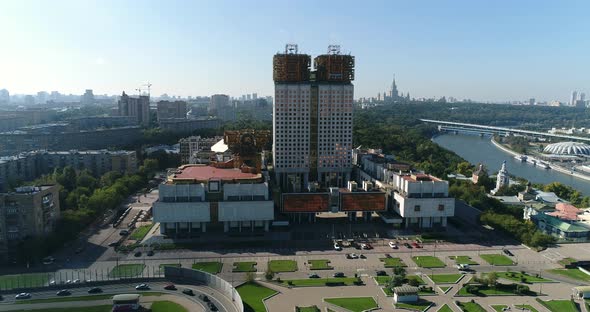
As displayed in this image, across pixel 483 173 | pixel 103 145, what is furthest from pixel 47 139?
pixel 483 173

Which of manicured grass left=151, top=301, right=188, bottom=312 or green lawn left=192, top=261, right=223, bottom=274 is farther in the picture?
green lawn left=192, top=261, right=223, bottom=274

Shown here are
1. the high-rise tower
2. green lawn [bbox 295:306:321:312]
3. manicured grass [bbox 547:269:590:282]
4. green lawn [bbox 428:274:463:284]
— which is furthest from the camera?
the high-rise tower

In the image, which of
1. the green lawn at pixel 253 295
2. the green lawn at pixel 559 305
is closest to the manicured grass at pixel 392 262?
the green lawn at pixel 559 305

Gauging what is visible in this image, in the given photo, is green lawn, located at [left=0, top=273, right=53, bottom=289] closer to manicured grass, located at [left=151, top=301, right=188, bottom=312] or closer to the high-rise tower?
manicured grass, located at [left=151, top=301, right=188, bottom=312]

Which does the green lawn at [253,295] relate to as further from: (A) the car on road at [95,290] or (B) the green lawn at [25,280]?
(B) the green lawn at [25,280]

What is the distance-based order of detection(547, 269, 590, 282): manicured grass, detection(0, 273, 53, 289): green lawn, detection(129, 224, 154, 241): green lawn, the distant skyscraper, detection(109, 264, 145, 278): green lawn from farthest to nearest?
the distant skyscraper → detection(129, 224, 154, 241): green lawn → detection(547, 269, 590, 282): manicured grass → detection(109, 264, 145, 278): green lawn → detection(0, 273, 53, 289): green lawn

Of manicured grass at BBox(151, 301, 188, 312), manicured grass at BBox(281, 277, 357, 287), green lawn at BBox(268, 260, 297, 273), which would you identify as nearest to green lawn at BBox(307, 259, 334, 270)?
A: green lawn at BBox(268, 260, 297, 273)

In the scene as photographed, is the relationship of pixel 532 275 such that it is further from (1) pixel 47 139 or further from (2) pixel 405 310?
A: (1) pixel 47 139
